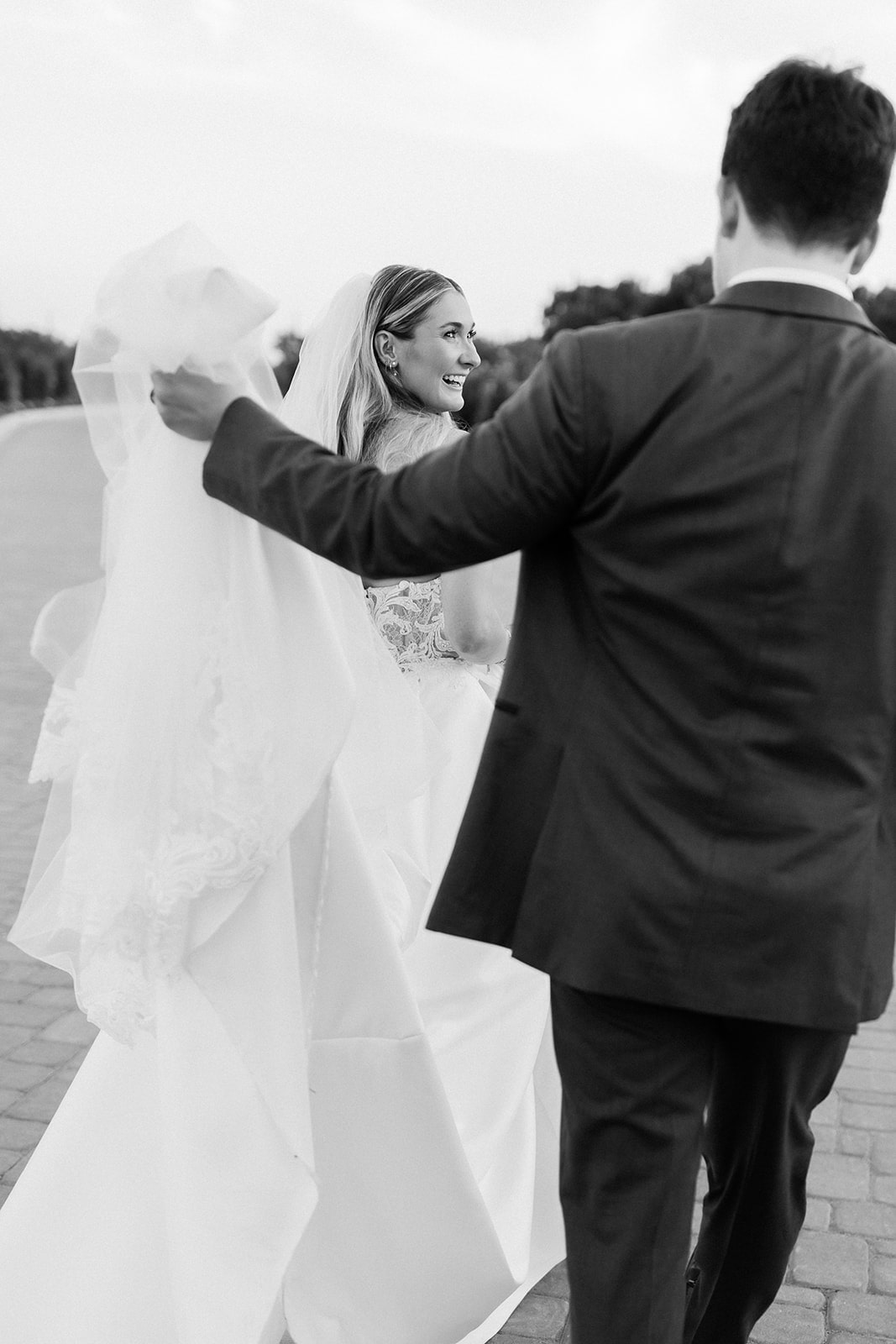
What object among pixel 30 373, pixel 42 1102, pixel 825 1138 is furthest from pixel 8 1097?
pixel 30 373

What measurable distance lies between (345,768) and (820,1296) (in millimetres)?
1542

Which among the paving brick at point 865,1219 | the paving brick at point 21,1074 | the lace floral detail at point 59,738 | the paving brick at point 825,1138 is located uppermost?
the lace floral detail at point 59,738

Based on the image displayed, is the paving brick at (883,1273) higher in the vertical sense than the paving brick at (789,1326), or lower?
lower

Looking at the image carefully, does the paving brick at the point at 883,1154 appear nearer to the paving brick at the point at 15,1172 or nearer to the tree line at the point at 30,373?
the paving brick at the point at 15,1172

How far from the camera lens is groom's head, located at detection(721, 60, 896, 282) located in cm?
180

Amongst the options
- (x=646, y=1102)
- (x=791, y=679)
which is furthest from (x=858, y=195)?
(x=646, y=1102)

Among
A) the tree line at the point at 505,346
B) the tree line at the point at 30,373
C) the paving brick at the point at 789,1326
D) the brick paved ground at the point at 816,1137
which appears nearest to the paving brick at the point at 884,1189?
the brick paved ground at the point at 816,1137

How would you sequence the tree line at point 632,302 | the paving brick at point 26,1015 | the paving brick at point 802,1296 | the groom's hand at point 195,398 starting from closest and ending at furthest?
the groom's hand at point 195,398 → the paving brick at point 802,1296 → the paving brick at point 26,1015 → the tree line at point 632,302

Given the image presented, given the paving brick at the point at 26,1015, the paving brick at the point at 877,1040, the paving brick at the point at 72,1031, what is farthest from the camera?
the paving brick at the point at 877,1040

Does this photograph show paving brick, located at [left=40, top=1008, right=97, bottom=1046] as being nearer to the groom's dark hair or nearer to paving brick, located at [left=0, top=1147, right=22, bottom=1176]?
paving brick, located at [left=0, top=1147, right=22, bottom=1176]

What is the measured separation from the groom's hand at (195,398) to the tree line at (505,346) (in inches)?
786

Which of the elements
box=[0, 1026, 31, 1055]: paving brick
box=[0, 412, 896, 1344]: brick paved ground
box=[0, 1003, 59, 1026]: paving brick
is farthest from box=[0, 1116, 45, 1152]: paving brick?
box=[0, 1003, 59, 1026]: paving brick

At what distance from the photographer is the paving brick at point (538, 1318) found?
2.92 metres

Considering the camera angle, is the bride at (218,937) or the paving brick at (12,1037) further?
the paving brick at (12,1037)
